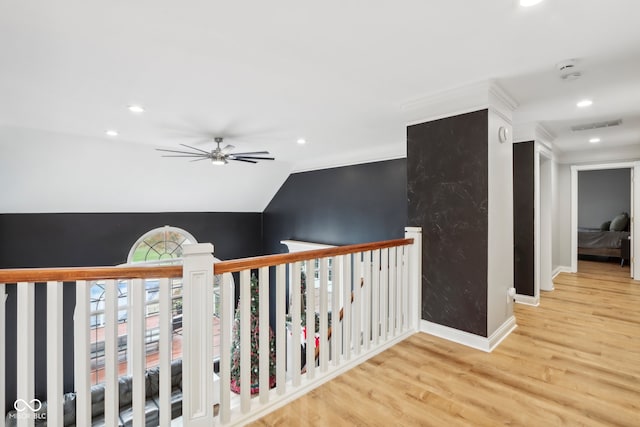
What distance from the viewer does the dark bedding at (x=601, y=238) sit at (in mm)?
6402

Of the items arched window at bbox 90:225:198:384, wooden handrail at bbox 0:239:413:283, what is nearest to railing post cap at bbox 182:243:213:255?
wooden handrail at bbox 0:239:413:283

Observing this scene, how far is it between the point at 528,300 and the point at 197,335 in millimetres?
3963

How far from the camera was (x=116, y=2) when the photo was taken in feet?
5.43

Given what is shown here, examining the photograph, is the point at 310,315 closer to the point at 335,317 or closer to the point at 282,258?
the point at 335,317

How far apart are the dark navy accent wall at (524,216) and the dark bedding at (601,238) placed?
4261 millimetres

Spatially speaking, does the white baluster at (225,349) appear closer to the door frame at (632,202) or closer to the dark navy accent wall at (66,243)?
the dark navy accent wall at (66,243)

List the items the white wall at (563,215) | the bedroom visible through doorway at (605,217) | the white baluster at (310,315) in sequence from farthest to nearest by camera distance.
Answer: the bedroom visible through doorway at (605,217), the white wall at (563,215), the white baluster at (310,315)

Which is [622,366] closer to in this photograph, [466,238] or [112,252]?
[466,238]

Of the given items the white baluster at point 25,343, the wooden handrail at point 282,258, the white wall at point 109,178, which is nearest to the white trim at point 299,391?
the wooden handrail at point 282,258


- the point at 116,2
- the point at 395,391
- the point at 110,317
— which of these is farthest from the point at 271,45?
the point at 395,391

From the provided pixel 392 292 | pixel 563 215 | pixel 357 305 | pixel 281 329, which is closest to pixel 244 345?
pixel 281 329

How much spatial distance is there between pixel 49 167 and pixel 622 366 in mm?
7162

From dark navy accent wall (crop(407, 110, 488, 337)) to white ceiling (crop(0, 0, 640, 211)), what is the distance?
0.45 meters

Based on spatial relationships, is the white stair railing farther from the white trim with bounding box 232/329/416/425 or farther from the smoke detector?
the smoke detector
